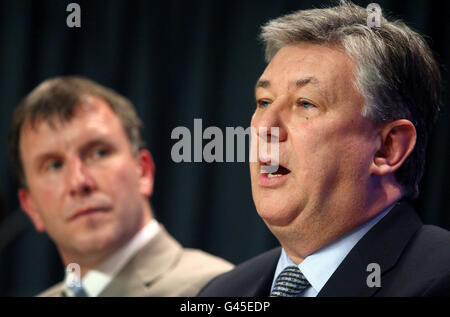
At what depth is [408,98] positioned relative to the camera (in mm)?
1564

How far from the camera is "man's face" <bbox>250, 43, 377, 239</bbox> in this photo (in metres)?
1.51

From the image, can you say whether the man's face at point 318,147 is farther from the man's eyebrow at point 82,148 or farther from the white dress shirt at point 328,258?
the man's eyebrow at point 82,148

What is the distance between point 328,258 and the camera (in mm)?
1523

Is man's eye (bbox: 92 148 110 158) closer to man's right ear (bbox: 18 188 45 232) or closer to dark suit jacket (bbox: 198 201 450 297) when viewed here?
man's right ear (bbox: 18 188 45 232)

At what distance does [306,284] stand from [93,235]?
97 cm

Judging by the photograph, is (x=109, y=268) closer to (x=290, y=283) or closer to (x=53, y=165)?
(x=53, y=165)

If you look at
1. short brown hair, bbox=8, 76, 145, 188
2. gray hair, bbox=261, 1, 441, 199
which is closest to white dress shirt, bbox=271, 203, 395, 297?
gray hair, bbox=261, 1, 441, 199

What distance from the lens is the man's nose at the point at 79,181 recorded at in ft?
7.35

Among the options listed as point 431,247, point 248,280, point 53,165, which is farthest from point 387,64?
point 53,165

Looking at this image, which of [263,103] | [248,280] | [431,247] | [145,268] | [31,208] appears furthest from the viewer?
[31,208]

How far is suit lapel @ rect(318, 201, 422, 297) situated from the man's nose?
1.08 metres

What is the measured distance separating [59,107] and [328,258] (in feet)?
4.21

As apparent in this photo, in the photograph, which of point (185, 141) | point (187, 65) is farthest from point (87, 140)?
point (187, 65)
